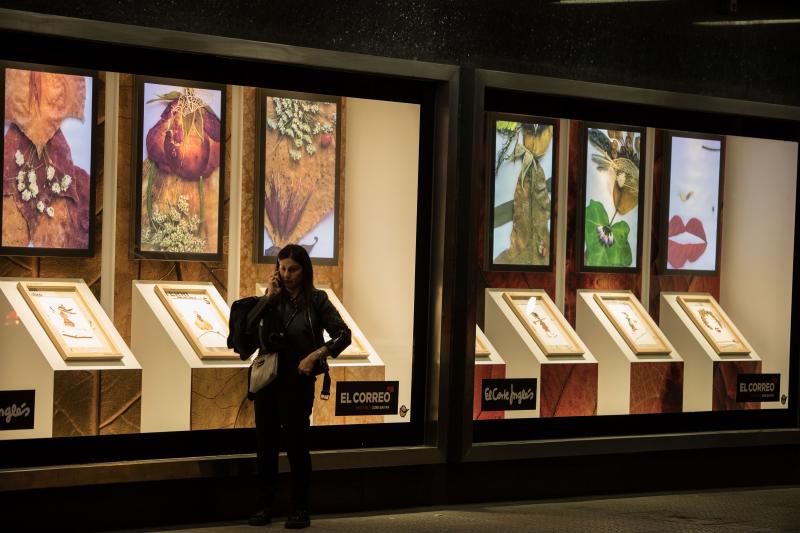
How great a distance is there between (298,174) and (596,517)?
2.96 metres

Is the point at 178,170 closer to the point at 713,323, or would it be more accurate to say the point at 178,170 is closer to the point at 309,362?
the point at 309,362

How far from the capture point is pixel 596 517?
822 cm

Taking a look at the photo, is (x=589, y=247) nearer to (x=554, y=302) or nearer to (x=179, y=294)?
(x=554, y=302)

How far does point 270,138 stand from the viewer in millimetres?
7930

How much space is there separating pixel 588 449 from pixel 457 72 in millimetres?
2827

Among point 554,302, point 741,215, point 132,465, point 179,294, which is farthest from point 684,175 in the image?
point 132,465

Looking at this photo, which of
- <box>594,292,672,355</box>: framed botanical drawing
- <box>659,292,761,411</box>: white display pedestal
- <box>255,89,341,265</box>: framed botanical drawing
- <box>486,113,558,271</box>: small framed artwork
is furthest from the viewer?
<box>659,292,761,411</box>: white display pedestal

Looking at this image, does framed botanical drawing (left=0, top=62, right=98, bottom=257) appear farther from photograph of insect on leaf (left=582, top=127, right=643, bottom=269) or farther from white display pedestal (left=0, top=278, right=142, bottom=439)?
photograph of insect on leaf (left=582, top=127, right=643, bottom=269)

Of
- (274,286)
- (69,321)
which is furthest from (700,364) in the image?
(69,321)

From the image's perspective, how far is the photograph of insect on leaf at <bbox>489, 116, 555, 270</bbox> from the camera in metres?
8.76

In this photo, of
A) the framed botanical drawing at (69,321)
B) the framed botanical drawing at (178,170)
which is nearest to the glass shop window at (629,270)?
the framed botanical drawing at (178,170)

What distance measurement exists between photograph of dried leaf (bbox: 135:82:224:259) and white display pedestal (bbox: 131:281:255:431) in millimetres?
264

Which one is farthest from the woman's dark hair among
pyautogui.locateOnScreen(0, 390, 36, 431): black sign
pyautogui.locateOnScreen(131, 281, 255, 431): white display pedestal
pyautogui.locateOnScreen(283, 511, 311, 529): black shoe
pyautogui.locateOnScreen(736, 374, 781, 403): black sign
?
pyautogui.locateOnScreen(736, 374, 781, 403): black sign

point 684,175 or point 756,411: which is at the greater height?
point 684,175
